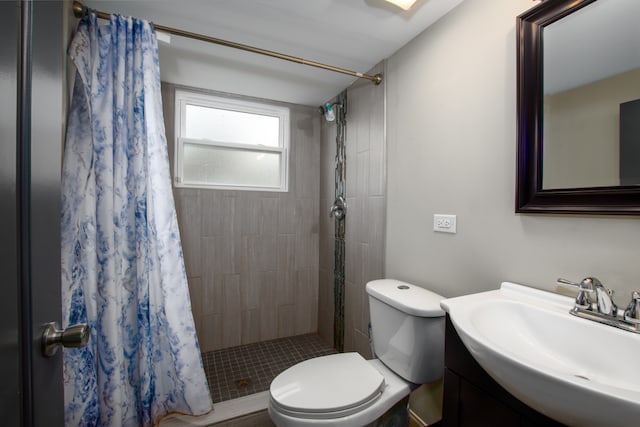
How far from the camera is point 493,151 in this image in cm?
116

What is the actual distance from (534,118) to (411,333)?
3.10ft

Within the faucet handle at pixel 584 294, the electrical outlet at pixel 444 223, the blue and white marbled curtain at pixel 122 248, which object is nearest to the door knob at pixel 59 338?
the blue and white marbled curtain at pixel 122 248

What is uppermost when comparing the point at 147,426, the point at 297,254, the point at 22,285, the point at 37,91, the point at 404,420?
the point at 37,91

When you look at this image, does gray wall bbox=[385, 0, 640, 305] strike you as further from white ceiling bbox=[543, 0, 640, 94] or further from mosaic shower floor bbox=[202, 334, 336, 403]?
mosaic shower floor bbox=[202, 334, 336, 403]

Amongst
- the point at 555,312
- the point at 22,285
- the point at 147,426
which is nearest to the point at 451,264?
the point at 555,312

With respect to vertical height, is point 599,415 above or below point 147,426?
above

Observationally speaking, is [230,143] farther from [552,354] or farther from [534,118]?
[552,354]

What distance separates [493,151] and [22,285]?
1431 mm

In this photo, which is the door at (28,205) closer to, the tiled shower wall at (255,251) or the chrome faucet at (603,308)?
the chrome faucet at (603,308)

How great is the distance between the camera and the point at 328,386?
1172mm

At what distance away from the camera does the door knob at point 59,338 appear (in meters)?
0.52

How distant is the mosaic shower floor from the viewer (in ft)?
6.14

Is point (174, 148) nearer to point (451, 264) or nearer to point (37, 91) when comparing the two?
point (37, 91)

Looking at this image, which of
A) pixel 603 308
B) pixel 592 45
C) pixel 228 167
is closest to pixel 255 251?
pixel 228 167
